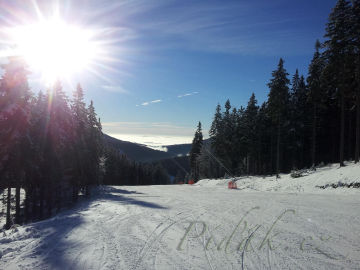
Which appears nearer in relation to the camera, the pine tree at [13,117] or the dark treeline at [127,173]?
the pine tree at [13,117]

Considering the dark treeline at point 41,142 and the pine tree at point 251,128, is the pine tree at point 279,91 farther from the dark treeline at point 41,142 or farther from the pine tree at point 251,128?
the dark treeline at point 41,142

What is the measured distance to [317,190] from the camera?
20.0m

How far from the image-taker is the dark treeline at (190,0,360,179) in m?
24.6

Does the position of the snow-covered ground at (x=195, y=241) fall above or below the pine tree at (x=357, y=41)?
below

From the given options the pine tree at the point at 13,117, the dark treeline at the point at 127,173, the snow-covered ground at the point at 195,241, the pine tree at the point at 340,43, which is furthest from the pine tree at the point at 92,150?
the dark treeline at the point at 127,173

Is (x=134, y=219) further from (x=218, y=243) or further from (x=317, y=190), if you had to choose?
(x=317, y=190)

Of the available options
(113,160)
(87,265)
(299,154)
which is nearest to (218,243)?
(87,265)

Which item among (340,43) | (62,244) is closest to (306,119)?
(340,43)

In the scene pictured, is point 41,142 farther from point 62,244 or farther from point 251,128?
point 251,128

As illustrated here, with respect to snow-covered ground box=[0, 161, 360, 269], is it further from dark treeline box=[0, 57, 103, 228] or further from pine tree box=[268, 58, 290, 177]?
pine tree box=[268, 58, 290, 177]

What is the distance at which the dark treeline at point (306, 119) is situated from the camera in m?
24.6

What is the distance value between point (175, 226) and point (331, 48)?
82.4 feet

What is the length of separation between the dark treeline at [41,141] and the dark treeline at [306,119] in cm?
2339

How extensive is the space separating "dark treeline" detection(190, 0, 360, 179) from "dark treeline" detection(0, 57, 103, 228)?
76.7 feet
